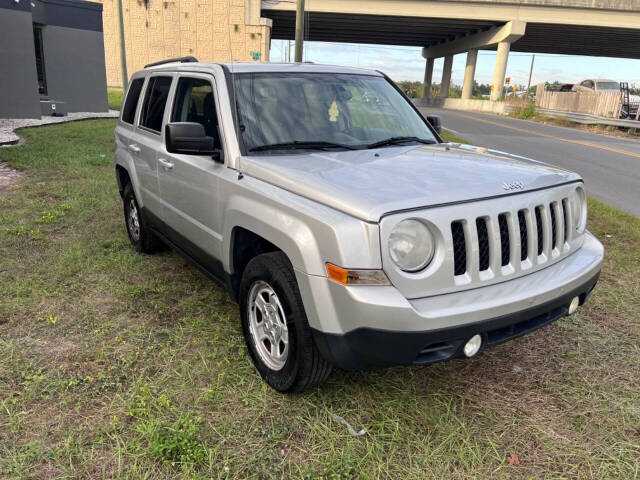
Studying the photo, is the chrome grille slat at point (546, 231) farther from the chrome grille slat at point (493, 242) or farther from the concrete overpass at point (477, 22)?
the concrete overpass at point (477, 22)

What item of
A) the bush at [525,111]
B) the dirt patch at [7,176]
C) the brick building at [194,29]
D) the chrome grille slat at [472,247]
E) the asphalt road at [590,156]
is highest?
the brick building at [194,29]

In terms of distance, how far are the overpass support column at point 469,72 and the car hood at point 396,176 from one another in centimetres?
4502

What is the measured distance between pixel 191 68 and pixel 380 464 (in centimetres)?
319

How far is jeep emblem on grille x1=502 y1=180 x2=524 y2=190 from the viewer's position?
284 cm

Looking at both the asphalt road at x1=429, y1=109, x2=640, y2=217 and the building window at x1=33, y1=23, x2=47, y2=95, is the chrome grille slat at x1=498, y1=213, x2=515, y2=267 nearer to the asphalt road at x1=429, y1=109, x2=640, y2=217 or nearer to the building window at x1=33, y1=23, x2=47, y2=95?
the asphalt road at x1=429, y1=109, x2=640, y2=217

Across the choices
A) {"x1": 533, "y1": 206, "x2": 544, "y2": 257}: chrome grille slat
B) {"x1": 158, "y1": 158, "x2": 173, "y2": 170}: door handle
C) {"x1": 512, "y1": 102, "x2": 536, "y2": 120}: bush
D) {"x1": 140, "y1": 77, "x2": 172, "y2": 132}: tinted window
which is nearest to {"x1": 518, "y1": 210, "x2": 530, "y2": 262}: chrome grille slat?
{"x1": 533, "y1": 206, "x2": 544, "y2": 257}: chrome grille slat

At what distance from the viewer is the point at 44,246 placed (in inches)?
222

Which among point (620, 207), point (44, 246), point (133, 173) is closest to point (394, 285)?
point (133, 173)

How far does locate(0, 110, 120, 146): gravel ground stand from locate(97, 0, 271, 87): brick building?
18151mm

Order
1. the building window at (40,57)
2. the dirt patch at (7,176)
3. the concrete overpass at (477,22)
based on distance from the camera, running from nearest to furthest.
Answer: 1. the dirt patch at (7,176)
2. the building window at (40,57)
3. the concrete overpass at (477,22)

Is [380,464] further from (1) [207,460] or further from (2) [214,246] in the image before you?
(2) [214,246]

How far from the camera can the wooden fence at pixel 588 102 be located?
1062 inches

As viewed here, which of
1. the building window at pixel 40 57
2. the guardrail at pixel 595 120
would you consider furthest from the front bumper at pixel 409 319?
the guardrail at pixel 595 120

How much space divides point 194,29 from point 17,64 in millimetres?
23225
